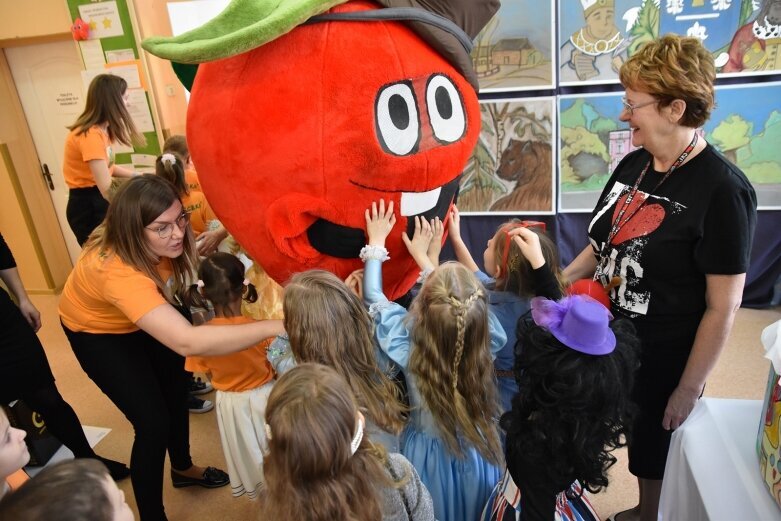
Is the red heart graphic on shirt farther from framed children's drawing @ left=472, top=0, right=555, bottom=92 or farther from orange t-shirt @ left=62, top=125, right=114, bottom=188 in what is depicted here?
orange t-shirt @ left=62, top=125, right=114, bottom=188

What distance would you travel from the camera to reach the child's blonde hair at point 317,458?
2.91 feet

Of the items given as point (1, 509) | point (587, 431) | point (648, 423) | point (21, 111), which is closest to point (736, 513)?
point (587, 431)

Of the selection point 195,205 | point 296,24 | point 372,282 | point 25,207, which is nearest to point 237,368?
point 372,282

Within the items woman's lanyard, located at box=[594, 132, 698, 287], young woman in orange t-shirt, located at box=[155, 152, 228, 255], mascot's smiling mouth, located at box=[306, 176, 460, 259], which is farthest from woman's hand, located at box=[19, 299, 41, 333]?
woman's lanyard, located at box=[594, 132, 698, 287]

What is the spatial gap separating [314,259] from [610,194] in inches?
35.7

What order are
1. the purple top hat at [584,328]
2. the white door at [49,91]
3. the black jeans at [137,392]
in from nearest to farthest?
the purple top hat at [584,328] < the black jeans at [137,392] < the white door at [49,91]

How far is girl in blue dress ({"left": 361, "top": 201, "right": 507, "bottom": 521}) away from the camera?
1.25 meters

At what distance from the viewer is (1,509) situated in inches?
31.4

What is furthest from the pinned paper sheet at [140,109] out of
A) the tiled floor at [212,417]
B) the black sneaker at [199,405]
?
the black sneaker at [199,405]

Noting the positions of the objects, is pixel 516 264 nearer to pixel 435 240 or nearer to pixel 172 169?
pixel 435 240

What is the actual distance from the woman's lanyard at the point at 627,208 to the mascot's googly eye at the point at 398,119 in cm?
63

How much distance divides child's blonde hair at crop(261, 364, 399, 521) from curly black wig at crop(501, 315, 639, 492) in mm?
340

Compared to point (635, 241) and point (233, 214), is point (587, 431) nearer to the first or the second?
point (635, 241)

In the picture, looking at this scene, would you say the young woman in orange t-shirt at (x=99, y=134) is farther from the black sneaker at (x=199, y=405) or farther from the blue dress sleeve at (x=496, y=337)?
the blue dress sleeve at (x=496, y=337)
